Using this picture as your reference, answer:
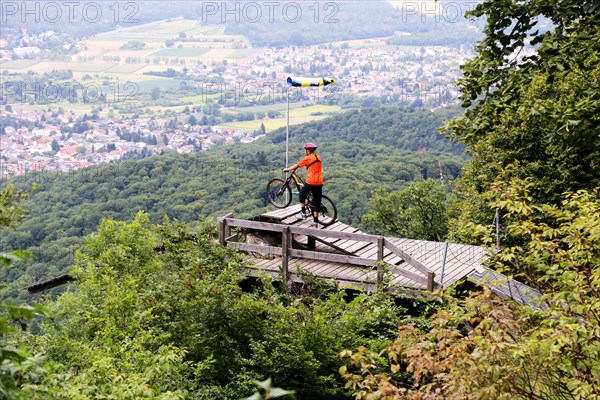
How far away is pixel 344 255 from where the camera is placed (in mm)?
11961

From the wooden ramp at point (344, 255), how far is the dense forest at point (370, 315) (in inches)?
15.6

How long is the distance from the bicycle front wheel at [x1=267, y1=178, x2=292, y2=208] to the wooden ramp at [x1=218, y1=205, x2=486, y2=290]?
28cm

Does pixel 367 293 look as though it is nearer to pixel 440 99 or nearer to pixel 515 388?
pixel 515 388

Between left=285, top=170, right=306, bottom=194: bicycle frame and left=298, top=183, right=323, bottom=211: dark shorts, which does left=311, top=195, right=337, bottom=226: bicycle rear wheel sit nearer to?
left=298, top=183, right=323, bottom=211: dark shorts

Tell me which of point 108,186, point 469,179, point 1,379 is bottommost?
point 108,186

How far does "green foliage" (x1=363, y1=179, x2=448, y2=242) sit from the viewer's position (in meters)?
28.6

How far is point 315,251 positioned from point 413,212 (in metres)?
16.9

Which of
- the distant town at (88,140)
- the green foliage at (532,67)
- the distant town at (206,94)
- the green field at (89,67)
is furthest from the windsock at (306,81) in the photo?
the green field at (89,67)

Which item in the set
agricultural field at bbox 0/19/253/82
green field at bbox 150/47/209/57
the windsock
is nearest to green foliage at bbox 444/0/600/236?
the windsock

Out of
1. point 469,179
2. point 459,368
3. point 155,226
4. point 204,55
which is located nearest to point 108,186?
point 469,179

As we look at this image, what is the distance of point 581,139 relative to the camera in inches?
401

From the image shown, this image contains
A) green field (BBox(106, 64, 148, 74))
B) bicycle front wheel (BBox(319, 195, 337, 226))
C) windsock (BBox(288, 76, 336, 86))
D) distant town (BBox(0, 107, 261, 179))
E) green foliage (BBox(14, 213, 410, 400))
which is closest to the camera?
green foliage (BBox(14, 213, 410, 400))

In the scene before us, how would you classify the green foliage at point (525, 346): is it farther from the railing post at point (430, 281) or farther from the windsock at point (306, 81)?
the windsock at point (306, 81)

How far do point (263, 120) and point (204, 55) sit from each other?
134 feet
